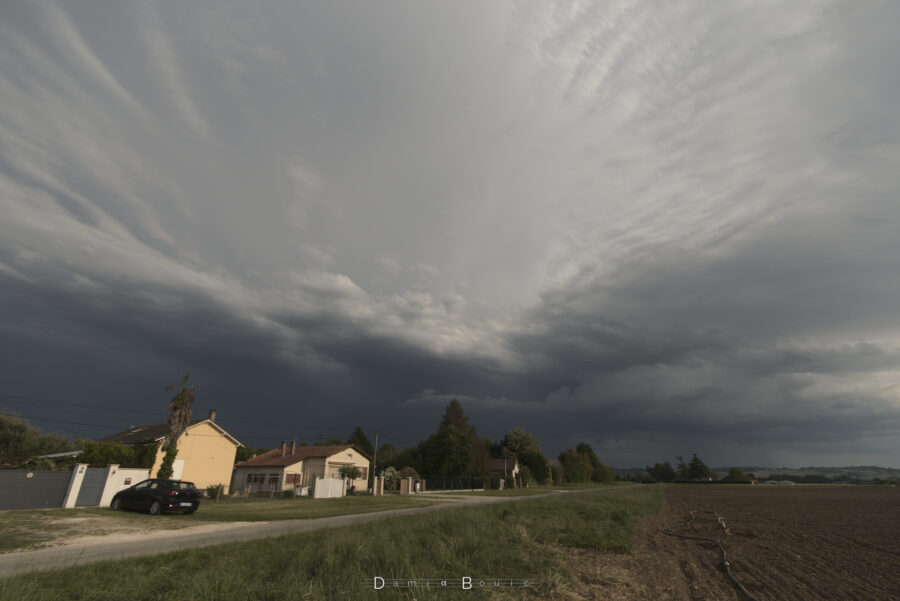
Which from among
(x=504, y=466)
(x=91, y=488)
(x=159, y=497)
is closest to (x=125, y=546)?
(x=159, y=497)

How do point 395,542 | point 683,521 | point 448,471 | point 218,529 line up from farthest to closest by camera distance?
point 448,471
point 683,521
point 218,529
point 395,542

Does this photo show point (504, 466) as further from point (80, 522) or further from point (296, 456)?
point (80, 522)

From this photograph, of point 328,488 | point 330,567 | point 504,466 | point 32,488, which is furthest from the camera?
point 504,466

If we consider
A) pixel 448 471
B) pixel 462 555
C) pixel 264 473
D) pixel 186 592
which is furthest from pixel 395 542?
pixel 448 471

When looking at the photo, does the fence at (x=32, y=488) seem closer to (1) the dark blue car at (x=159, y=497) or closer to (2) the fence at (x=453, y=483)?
(1) the dark blue car at (x=159, y=497)

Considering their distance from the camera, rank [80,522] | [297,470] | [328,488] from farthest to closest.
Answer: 1. [297,470]
2. [328,488]
3. [80,522]

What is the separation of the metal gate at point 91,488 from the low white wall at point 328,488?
17763mm

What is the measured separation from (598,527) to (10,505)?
26041 millimetres

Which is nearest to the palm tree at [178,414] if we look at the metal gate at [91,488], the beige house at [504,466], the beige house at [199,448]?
the beige house at [199,448]

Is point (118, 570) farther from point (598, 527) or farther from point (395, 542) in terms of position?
point (598, 527)

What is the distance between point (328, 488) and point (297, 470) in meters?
9.88

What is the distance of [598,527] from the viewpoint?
15656mm

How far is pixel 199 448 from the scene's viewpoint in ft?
121

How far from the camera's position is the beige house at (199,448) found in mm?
35125
